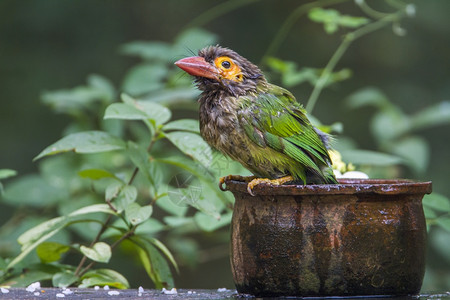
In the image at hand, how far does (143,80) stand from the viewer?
14.3ft

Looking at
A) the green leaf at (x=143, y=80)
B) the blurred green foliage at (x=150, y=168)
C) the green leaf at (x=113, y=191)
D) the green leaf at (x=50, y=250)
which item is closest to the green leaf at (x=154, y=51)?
the blurred green foliage at (x=150, y=168)

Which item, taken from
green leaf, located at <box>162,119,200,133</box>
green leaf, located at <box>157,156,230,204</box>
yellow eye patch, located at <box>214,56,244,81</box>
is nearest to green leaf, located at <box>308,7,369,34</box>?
green leaf, located at <box>162,119,200,133</box>

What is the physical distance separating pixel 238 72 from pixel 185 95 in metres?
1.47

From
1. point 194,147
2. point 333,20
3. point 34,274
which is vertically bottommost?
point 34,274

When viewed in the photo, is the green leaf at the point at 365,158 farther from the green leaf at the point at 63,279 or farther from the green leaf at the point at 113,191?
the green leaf at the point at 63,279

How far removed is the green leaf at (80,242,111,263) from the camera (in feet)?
9.09

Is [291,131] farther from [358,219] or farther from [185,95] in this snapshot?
[185,95]

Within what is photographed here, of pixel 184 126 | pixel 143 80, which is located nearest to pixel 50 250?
pixel 184 126

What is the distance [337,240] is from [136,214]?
0.91 metres

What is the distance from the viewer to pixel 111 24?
6340 millimetres

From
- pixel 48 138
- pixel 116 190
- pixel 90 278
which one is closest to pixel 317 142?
pixel 116 190

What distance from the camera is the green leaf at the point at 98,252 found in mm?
2771

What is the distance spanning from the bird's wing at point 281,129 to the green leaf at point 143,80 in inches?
71.5

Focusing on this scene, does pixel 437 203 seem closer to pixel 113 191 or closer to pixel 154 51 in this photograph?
pixel 113 191
